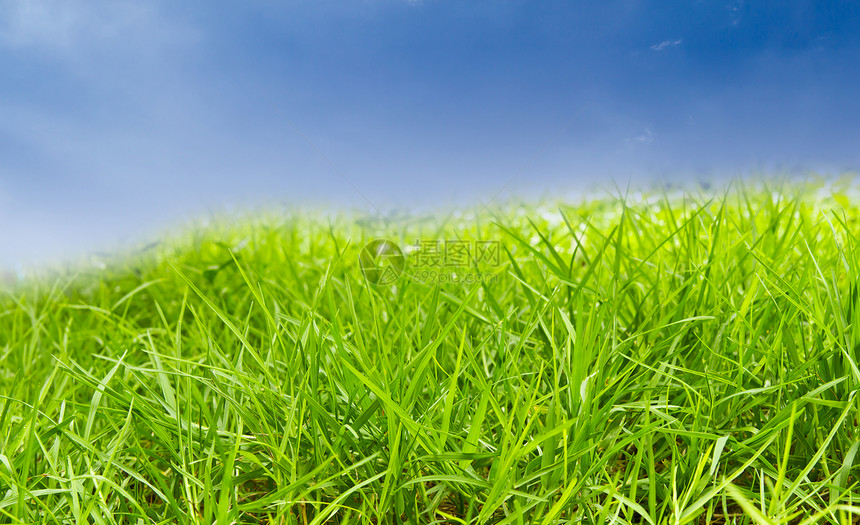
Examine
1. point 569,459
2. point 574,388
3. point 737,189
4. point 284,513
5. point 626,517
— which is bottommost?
point 284,513

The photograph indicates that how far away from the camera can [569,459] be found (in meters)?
1.00

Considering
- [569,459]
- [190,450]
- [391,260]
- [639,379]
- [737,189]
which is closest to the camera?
[569,459]

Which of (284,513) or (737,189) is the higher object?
(737,189)

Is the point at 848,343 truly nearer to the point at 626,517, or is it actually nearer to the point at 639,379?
the point at 639,379

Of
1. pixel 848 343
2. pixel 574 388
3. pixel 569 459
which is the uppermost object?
pixel 848 343

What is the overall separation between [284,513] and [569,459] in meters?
0.52

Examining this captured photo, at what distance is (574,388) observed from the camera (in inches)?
41.9

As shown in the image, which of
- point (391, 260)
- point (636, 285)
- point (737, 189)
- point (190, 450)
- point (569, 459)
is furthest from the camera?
point (391, 260)

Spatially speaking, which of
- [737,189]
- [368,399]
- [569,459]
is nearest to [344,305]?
[368,399]

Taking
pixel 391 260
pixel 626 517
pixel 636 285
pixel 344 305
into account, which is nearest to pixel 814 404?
pixel 626 517

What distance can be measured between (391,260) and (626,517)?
4.96ft

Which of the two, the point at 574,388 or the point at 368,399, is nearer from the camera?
the point at 574,388

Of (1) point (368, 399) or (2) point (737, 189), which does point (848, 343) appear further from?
(2) point (737, 189)

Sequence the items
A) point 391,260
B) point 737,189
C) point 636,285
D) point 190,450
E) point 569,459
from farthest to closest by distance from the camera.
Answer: point 391,260 → point 737,189 → point 636,285 → point 190,450 → point 569,459
